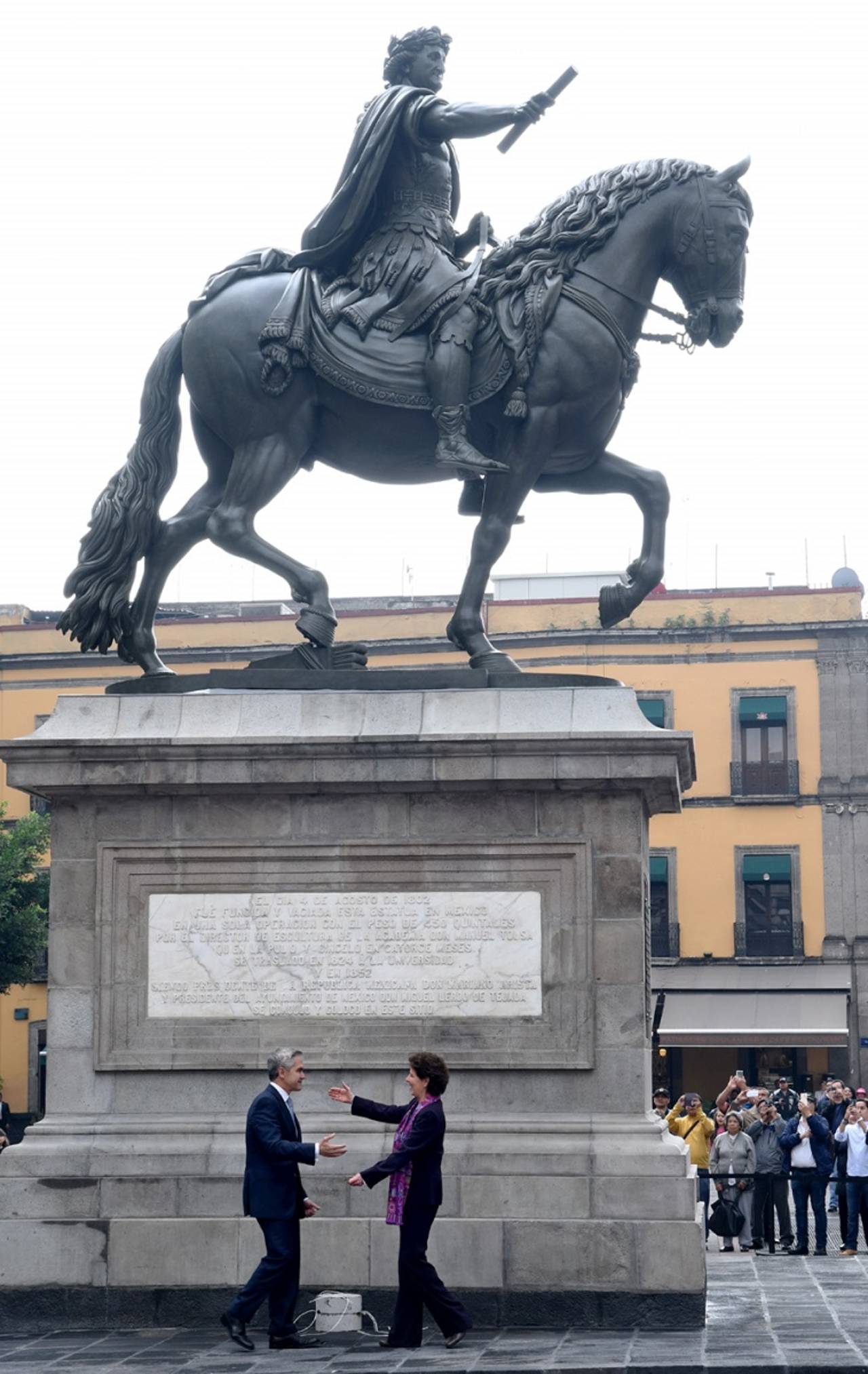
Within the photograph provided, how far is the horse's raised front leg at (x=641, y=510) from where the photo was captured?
12.6 metres

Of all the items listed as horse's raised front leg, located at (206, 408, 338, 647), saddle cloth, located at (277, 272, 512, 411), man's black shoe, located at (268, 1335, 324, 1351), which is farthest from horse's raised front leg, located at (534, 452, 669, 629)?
man's black shoe, located at (268, 1335, 324, 1351)

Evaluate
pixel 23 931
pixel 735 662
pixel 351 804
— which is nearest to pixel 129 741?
pixel 351 804

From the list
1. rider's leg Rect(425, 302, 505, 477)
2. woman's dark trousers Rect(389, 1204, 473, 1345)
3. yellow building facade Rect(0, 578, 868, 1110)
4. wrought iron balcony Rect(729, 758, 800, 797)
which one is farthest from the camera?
wrought iron balcony Rect(729, 758, 800, 797)

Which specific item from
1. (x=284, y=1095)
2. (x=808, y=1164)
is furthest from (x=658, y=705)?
(x=284, y=1095)

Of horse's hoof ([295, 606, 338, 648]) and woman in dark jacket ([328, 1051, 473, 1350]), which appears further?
horse's hoof ([295, 606, 338, 648])

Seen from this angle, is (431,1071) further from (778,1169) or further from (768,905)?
(768,905)

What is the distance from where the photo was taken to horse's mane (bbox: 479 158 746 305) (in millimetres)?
12352

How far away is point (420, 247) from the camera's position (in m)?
12.5

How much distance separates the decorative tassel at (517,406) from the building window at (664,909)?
30.4m

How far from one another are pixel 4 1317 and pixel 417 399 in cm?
564

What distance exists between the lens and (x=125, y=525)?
12.6 m

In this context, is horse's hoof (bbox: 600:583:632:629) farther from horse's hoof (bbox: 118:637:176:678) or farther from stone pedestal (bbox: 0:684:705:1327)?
horse's hoof (bbox: 118:637:176:678)

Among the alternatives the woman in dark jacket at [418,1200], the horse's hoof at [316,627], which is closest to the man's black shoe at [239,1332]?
the woman in dark jacket at [418,1200]

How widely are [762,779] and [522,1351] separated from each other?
33.6m
